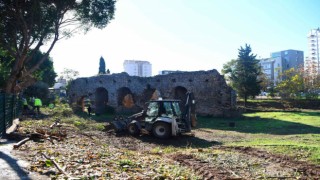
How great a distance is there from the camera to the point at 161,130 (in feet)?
41.4

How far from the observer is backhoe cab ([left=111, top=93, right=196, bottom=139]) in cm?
1242

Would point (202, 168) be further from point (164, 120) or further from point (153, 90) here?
point (153, 90)

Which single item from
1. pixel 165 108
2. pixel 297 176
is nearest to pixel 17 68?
pixel 165 108

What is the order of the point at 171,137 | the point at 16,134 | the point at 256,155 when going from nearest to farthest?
1. the point at 256,155
2. the point at 16,134
3. the point at 171,137

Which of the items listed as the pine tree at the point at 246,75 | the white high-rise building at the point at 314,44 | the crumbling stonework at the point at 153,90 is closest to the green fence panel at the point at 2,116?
the crumbling stonework at the point at 153,90

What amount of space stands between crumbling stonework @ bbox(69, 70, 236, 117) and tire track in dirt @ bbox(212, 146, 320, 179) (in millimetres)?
13837

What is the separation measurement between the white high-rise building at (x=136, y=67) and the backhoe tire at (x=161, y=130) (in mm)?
94983

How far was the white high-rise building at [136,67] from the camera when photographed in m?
108

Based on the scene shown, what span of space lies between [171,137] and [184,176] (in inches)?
265

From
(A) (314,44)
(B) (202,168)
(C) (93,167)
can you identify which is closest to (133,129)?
(B) (202,168)

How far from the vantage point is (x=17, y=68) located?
1612cm

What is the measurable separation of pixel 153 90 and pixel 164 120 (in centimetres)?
1448

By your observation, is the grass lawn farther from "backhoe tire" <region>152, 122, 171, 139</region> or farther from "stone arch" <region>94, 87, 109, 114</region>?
"stone arch" <region>94, 87, 109, 114</region>

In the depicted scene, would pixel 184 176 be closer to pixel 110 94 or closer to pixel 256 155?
pixel 256 155
